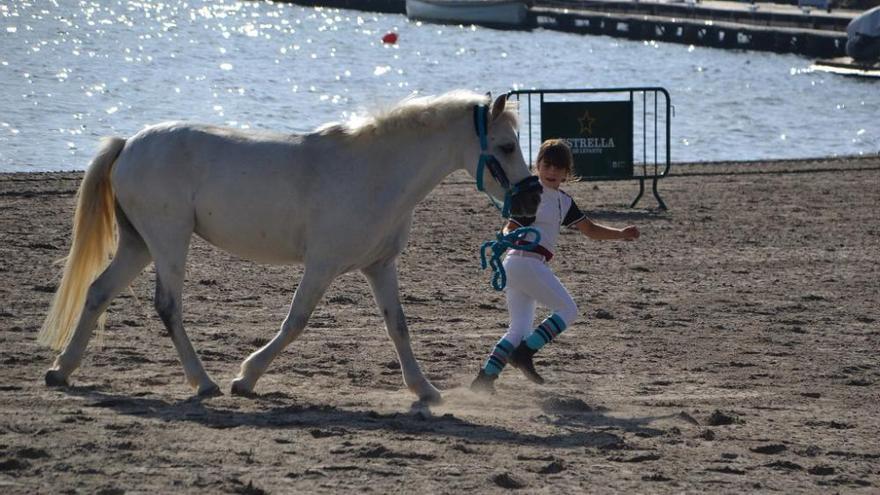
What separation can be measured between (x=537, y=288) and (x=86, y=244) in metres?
2.66

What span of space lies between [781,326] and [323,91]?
3781cm

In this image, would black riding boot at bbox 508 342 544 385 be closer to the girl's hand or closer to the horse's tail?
the girl's hand

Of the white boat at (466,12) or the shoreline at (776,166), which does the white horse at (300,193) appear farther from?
the white boat at (466,12)

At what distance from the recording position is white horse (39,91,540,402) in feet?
26.8

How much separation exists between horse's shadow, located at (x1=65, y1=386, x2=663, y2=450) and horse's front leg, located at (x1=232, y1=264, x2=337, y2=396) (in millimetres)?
135

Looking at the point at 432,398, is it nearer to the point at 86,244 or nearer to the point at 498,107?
the point at 498,107

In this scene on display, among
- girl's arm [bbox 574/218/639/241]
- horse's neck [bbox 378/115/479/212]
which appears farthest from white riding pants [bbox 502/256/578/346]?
horse's neck [bbox 378/115/479/212]

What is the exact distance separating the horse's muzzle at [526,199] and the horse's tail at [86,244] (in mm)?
2401

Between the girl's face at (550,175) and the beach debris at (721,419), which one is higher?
the girl's face at (550,175)

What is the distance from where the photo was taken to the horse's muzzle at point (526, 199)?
7.97 metres

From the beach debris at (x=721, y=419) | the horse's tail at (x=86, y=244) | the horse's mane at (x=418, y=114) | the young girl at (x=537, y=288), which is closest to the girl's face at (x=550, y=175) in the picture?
the young girl at (x=537, y=288)

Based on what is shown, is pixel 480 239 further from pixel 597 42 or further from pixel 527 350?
pixel 597 42

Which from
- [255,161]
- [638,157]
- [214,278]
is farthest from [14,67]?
[255,161]

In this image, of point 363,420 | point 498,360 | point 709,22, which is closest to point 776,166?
point 498,360
